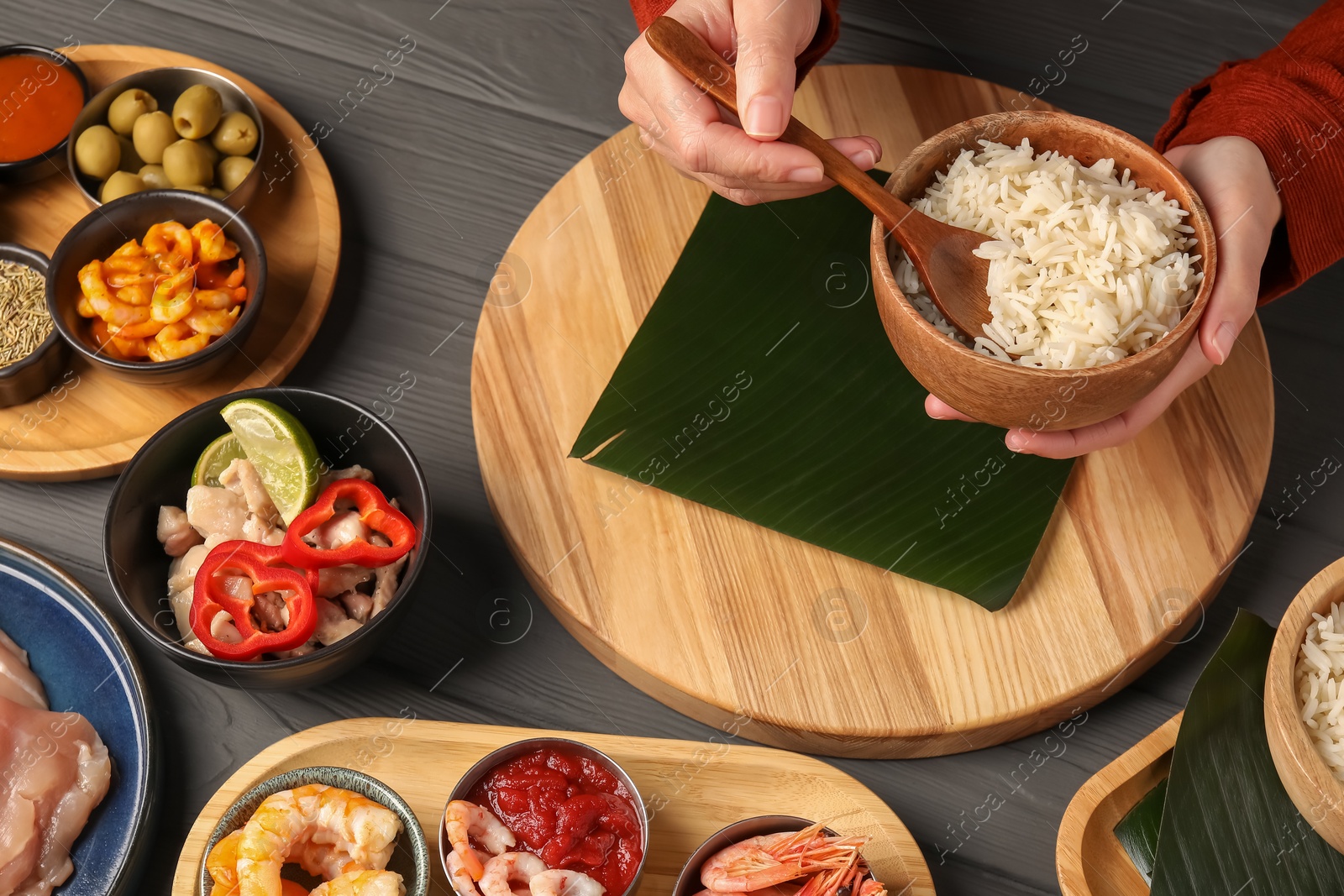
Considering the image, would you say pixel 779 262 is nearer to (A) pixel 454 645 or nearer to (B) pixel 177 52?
(A) pixel 454 645

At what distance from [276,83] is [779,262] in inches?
53.4

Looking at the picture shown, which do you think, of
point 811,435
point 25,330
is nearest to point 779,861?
point 811,435

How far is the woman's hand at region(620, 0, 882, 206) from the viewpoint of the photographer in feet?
5.37

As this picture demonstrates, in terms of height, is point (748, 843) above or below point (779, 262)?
below

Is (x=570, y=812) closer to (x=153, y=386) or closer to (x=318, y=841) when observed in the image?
(x=318, y=841)

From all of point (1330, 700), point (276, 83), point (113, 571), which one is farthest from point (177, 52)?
point (1330, 700)

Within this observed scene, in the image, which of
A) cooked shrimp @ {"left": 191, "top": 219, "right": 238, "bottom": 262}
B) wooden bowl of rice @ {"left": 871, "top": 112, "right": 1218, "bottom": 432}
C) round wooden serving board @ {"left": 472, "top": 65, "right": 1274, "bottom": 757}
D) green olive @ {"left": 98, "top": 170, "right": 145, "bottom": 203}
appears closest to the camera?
wooden bowl of rice @ {"left": 871, "top": 112, "right": 1218, "bottom": 432}

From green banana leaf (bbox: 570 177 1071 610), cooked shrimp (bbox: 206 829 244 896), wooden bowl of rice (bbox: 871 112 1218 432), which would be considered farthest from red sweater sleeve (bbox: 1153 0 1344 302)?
cooked shrimp (bbox: 206 829 244 896)

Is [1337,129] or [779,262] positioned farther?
[779,262]

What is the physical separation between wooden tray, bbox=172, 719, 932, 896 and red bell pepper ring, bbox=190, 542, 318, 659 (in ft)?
0.60

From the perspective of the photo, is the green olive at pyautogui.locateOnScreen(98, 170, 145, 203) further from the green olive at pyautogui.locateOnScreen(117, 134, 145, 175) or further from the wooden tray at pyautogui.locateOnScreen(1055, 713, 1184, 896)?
the wooden tray at pyautogui.locateOnScreen(1055, 713, 1184, 896)

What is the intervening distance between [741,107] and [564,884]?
1170 millimetres

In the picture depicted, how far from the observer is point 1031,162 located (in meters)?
1.68

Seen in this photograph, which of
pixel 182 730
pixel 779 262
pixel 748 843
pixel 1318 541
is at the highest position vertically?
pixel 779 262
